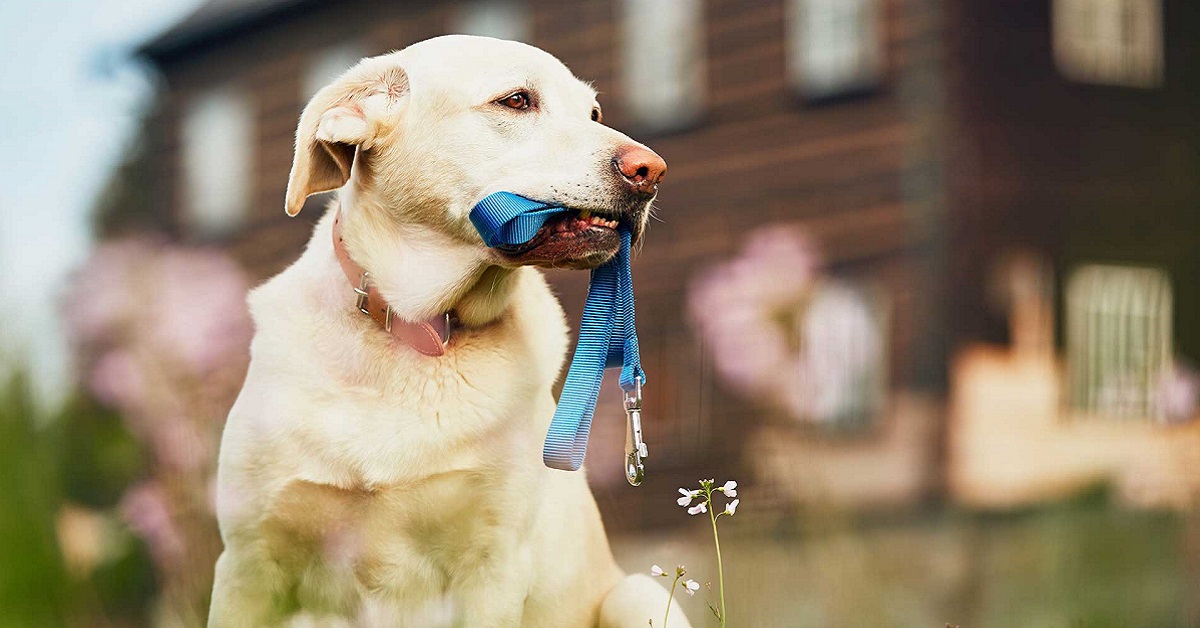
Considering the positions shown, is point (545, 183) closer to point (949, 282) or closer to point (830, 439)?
point (830, 439)

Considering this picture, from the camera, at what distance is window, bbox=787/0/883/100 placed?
1333 cm

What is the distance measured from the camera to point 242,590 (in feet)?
10.1

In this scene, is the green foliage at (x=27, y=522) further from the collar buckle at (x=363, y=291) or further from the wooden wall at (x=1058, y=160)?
the wooden wall at (x=1058, y=160)

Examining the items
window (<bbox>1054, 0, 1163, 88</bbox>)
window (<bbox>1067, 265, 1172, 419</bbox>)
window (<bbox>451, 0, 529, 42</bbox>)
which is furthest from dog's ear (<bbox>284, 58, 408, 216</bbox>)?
window (<bbox>451, 0, 529, 42</bbox>)

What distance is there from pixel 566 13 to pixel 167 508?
13.8 m

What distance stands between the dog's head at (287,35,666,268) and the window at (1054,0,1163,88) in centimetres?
1121

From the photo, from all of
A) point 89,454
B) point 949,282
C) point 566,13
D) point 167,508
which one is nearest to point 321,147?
point 167,508

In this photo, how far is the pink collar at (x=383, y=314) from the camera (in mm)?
3277

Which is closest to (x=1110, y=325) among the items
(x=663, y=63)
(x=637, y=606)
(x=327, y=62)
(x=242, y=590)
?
(x=663, y=63)

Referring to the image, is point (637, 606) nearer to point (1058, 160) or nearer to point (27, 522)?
point (27, 522)

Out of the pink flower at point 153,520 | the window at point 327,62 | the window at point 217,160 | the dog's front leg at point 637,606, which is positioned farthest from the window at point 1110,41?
the pink flower at point 153,520

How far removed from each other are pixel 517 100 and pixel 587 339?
1.79 feet

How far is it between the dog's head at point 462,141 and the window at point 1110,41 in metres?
11.2

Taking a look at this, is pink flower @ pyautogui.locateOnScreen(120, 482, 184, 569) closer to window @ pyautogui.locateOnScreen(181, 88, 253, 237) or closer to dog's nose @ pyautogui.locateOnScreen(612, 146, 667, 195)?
dog's nose @ pyautogui.locateOnScreen(612, 146, 667, 195)
